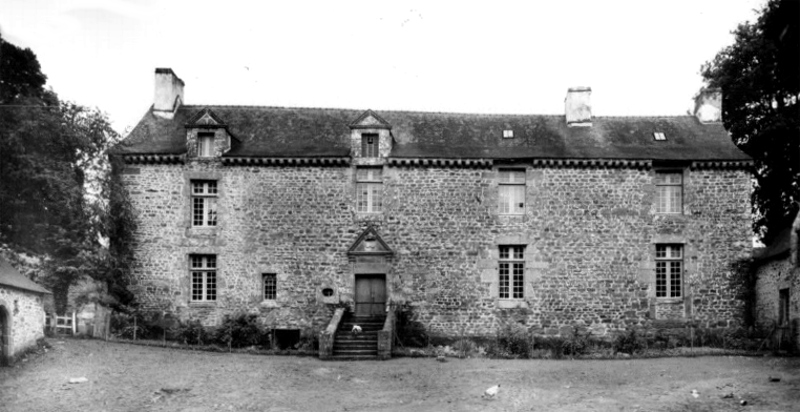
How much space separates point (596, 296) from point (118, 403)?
15.1 m

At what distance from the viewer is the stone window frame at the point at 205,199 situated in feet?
82.4

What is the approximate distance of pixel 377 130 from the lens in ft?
82.6

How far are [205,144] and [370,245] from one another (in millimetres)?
6303

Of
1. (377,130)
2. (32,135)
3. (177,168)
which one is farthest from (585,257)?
(32,135)

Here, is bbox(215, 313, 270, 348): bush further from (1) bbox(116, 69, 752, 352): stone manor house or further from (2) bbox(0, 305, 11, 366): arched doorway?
(2) bbox(0, 305, 11, 366): arched doorway

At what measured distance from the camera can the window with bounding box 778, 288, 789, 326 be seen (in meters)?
23.1

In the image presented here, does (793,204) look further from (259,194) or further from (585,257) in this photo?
(259,194)

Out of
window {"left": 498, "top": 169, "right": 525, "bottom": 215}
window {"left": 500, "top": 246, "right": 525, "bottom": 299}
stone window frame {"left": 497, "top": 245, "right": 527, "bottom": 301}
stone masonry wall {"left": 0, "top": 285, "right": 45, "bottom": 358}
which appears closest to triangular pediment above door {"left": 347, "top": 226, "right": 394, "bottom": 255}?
stone window frame {"left": 497, "top": 245, "right": 527, "bottom": 301}

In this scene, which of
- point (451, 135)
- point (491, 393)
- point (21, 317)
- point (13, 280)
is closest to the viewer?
point (491, 393)

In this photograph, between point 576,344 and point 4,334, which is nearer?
point 4,334

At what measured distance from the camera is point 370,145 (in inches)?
997

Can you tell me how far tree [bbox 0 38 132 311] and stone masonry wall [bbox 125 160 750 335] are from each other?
1.13 m

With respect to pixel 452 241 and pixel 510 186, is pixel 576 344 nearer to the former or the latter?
pixel 452 241

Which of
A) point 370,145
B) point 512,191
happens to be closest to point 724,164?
Result: point 512,191
